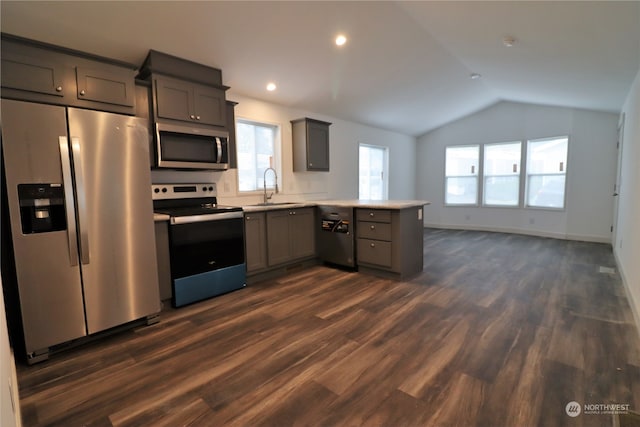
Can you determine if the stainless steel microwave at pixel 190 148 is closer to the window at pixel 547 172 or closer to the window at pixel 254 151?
the window at pixel 254 151

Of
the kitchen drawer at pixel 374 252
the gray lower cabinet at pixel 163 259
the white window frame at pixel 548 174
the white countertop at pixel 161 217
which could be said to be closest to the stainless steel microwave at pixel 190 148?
the white countertop at pixel 161 217

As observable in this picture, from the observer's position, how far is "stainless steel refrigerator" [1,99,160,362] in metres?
1.95

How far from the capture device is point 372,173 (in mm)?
6738

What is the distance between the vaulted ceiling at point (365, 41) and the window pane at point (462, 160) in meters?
2.14

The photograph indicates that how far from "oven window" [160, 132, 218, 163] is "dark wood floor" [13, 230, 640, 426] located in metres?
1.50

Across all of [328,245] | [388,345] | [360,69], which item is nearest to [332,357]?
[388,345]

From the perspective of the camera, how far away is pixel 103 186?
2.25 meters

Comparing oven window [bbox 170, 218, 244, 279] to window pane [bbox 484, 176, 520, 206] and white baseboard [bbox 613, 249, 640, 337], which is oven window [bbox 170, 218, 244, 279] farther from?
window pane [bbox 484, 176, 520, 206]

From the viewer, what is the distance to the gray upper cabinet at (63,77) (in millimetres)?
2119

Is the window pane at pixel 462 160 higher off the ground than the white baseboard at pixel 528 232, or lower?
higher

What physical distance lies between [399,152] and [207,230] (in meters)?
5.48

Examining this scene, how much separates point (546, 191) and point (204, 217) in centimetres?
659
